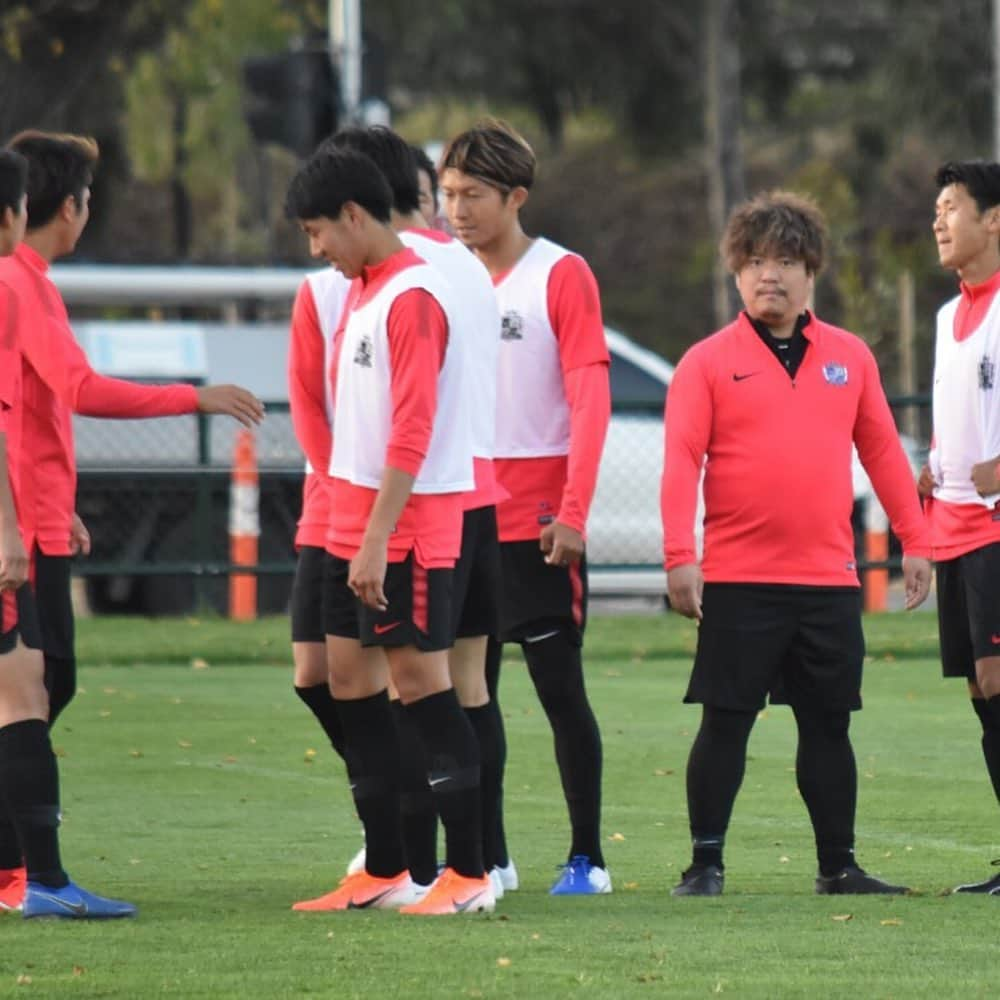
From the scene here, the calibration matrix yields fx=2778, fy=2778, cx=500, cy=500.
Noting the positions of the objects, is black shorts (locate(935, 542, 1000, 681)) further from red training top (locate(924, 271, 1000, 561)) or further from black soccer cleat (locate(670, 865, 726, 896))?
black soccer cleat (locate(670, 865, 726, 896))

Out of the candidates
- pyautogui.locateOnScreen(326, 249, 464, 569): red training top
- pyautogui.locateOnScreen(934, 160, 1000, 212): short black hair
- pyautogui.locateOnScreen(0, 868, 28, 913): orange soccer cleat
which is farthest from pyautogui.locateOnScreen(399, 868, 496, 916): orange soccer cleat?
pyautogui.locateOnScreen(934, 160, 1000, 212): short black hair

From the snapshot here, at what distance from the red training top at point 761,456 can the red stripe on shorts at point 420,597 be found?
90 cm

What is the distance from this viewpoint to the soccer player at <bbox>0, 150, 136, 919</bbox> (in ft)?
22.5

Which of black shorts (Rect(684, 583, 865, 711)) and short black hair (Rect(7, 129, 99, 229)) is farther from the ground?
short black hair (Rect(7, 129, 99, 229))

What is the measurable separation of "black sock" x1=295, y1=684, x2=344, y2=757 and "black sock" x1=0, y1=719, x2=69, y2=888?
2.40ft

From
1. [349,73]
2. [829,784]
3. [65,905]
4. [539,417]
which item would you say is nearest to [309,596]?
[539,417]

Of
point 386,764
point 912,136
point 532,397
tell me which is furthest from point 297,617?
point 912,136

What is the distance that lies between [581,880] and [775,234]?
6.01ft

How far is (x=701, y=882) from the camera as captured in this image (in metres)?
7.42

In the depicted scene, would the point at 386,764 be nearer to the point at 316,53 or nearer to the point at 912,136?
the point at 316,53

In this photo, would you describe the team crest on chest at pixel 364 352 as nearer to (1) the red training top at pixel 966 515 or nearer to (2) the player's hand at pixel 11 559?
(2) the player's hand at pixel 11 559

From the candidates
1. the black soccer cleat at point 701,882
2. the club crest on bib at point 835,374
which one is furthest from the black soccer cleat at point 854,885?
the club crest on bib at point 835,374

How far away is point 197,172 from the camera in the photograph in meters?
40.2

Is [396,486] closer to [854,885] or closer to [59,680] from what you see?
[59,680]
